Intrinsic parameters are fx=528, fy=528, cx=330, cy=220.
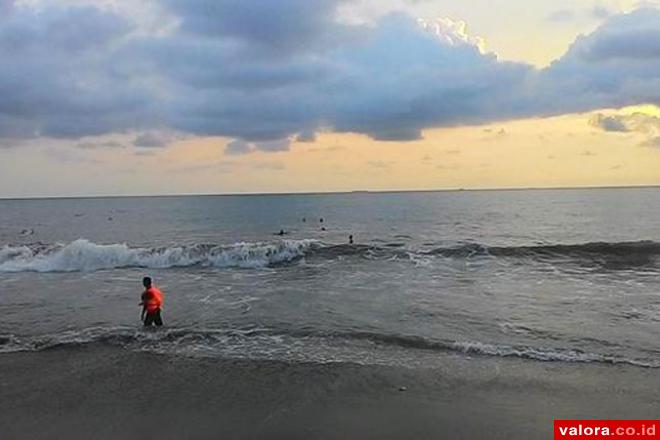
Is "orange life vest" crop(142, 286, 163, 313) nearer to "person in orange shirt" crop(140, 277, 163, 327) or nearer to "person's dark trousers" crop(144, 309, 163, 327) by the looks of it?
"person in orange shirt" crop(140, 277, 163, 327)

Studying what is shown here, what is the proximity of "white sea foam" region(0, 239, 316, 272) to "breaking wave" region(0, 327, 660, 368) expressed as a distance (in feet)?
52.8

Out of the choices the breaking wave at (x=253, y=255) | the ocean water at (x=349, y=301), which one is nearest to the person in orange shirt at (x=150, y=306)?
the ocean water at (x=349, y=301)

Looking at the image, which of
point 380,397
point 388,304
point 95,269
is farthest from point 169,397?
point 95,269

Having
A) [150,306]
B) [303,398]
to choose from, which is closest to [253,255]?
[150,306]

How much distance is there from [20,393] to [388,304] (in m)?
12.1

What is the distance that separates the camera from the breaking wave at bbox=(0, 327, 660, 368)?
13.1 metres

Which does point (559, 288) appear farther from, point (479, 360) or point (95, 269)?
point (95, 269)

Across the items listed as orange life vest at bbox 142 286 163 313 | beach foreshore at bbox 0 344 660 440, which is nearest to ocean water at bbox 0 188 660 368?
orange life vest at bbox 142 286 163 313

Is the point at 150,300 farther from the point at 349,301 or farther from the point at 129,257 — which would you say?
the point at 129,257

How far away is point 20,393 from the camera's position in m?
11.0

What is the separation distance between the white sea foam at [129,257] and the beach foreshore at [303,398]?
1928 centimetres

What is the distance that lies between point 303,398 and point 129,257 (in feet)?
84.2

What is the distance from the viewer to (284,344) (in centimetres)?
1462

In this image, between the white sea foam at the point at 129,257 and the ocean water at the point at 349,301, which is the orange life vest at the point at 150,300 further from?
the white sea foam at the point at 129,257
